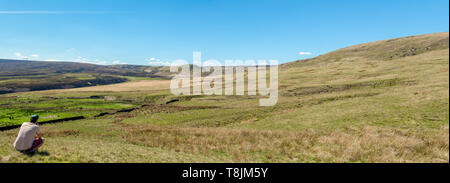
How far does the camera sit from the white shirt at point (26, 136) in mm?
13258

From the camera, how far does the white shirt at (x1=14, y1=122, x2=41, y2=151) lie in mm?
13258

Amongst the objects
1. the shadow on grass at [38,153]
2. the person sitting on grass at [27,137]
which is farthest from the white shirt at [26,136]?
the shadow on grass at [38,153]

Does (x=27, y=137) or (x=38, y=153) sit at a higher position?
(x=27, y=137)

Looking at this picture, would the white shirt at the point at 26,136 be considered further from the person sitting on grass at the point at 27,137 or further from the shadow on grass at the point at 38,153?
the shadow on grass at the point at 38,153

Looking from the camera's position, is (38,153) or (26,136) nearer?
(26,136)

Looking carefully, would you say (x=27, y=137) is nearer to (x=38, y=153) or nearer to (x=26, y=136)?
(x=26, y=136)

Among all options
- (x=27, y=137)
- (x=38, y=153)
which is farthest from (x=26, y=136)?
(x=38, y=153)

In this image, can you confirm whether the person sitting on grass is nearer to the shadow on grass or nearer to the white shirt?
the white shirt

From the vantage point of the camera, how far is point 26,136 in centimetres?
1333

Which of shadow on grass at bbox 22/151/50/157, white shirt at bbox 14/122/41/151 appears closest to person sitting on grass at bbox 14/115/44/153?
white shirt at bbox 14/122/41/151
